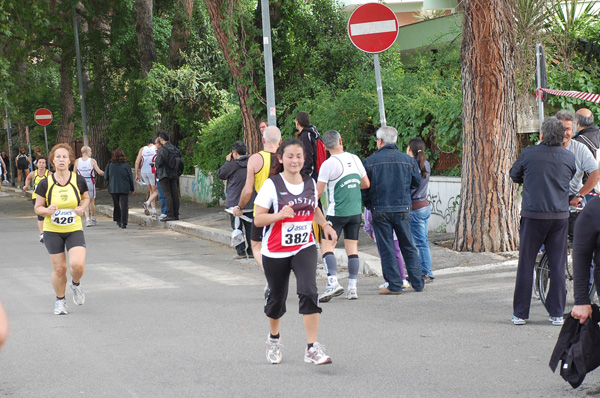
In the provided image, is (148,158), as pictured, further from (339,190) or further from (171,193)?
(339,190)

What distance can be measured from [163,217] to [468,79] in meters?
9.08

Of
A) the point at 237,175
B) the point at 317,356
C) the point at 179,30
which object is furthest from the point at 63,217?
the point at 179,30

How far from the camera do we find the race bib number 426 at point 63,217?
8531 millimetres

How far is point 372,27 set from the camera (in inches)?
417

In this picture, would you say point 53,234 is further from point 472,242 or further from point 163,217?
point 163,217

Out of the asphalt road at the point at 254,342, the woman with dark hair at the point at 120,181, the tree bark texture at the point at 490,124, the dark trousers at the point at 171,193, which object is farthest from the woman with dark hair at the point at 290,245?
the woman with dark hair at the point at 120,181

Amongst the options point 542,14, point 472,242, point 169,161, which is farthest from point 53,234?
point 542,14

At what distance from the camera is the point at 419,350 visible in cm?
644

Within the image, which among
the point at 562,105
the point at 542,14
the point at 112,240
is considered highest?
the point at 542,14

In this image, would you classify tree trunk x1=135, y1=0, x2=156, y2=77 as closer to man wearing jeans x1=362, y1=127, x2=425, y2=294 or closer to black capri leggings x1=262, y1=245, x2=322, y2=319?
man wearing jeans x1=362, y1=127, x2=425, y2=294

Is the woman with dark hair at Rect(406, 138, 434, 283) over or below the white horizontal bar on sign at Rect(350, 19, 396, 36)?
below

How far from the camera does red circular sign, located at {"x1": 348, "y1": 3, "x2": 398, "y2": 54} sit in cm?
1051

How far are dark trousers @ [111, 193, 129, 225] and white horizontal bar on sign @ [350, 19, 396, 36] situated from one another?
9.34m

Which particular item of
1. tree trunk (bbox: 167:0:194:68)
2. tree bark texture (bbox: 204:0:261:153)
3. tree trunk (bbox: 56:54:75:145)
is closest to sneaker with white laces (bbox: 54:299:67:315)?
tree bark texture (bbox: 204:0:261:153)
